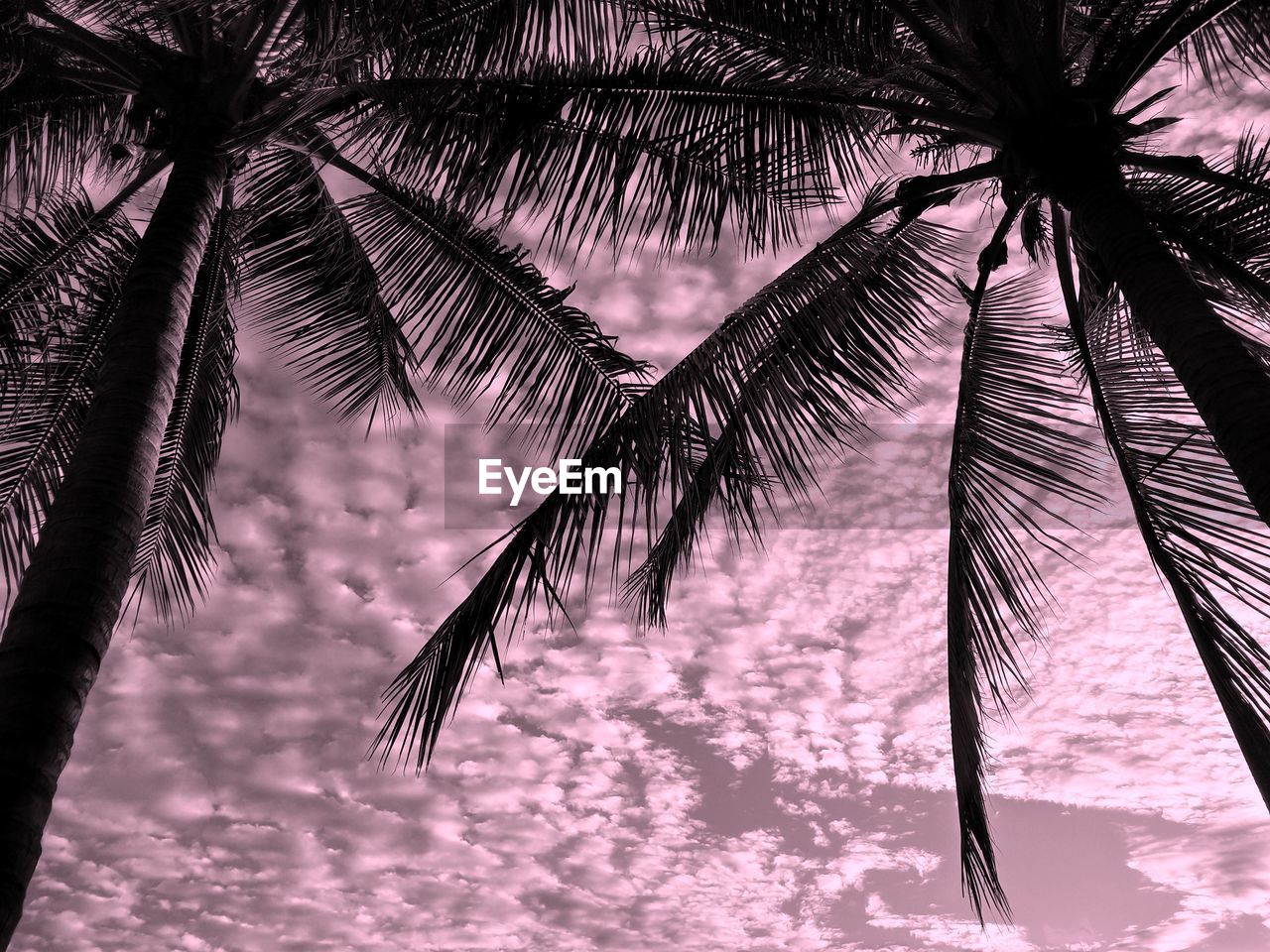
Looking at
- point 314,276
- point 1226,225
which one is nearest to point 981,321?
point 1226,225

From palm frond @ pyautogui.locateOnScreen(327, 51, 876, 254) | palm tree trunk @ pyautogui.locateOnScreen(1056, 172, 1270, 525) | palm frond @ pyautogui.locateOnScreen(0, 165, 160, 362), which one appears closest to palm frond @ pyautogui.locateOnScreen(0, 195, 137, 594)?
palm frond @ pyautogui.locateOnScreen(0, 165, 160, 362)

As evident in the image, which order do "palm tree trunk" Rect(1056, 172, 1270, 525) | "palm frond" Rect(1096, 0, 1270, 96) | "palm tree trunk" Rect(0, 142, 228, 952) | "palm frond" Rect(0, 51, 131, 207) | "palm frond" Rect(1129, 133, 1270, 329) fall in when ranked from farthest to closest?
1. "palm frond" Rect(0, 51, 131, 207)
2. "palm frond" Rect(1129, 133, 1270, 329)
3. "palm frond" Rect(1096, 0, 1270, 96)
4. "palm tree trunk" Rect(1056, 172, 1270, 525)
5. "palm tree trunk" Rect(0, 142, 228, 952)

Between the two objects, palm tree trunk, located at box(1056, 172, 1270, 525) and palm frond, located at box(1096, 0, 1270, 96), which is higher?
palm frond, located at box(1096, 0, 1270, 96)

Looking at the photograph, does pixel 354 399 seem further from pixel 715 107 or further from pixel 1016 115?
pixel 1016 115

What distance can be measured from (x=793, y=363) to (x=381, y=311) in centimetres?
413

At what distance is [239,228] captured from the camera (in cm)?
715

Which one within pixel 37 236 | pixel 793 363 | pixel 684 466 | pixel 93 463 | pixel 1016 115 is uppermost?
pixel 37 236

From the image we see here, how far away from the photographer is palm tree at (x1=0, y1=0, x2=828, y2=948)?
3.62m

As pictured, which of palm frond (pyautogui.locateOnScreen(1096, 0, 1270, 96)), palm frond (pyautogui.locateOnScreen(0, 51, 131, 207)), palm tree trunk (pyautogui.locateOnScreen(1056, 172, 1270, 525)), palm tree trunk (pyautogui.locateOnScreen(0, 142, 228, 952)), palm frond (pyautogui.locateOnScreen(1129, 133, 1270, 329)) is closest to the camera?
palm tree trunk (pyautogui.locateOnScreen(0, 142, 228, 952))

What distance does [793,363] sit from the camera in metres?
5.39

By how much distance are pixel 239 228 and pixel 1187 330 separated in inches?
245

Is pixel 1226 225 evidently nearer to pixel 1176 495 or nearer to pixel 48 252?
pixel 1176 495

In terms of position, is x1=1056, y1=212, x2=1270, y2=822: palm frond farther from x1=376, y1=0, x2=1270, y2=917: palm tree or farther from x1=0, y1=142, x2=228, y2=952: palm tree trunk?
x1=0, y1=142, x2=228, y2=952: palm tree trunk

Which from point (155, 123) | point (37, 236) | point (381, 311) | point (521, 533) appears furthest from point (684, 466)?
point (37, 236)
